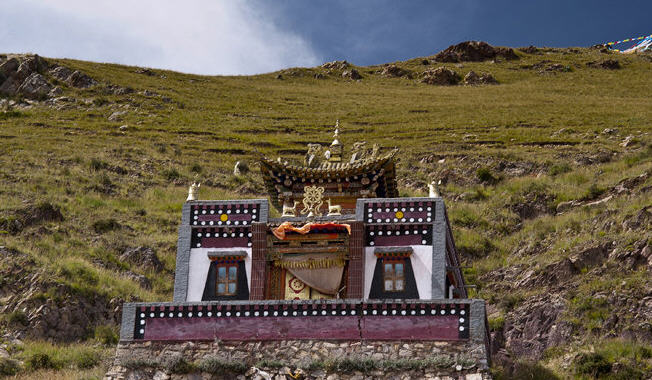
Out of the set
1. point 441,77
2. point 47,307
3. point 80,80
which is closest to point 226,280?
point 47,307

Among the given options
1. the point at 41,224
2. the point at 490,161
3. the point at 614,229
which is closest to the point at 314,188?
the point at 614,229

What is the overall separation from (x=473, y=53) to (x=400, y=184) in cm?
8290

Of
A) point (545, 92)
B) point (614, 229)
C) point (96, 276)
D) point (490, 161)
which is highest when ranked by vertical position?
point (545, 92)

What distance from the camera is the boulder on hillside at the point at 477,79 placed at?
122 m

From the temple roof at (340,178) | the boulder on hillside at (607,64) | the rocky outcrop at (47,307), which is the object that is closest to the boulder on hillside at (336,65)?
the boulder on hillside at (607,64)

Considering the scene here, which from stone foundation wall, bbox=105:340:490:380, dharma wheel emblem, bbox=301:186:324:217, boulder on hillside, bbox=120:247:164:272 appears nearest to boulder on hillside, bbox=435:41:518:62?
boulder on hillside, bbox=120:247:164:272

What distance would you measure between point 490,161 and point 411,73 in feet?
214

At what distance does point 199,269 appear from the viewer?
2795 centimetres

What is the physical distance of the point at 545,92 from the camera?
11006 cm

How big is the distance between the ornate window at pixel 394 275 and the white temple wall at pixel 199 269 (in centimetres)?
406

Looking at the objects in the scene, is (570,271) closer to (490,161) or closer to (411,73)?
(490,161)

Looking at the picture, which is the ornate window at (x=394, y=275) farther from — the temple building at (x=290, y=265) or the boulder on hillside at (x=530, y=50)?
the boulder on hillside at (x=530, y=50)

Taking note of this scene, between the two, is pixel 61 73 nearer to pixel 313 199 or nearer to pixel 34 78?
pixel 34 78

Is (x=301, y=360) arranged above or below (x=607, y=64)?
below
